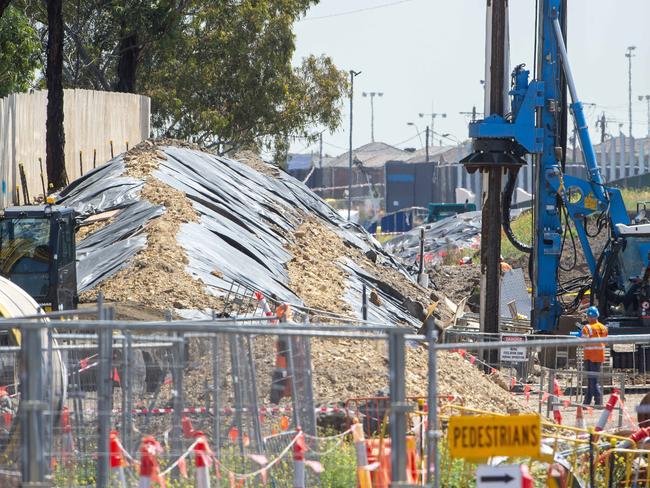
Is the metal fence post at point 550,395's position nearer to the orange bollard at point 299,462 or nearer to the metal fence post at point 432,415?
the orange bollard at point 299,462

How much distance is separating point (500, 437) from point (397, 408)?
568 mm

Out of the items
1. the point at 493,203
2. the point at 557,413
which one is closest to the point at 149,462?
the point at 557,413

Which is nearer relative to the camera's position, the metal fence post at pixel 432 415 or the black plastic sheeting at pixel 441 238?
the metal fence post at pixel 432 415

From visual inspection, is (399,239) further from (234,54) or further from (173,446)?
(173,446)

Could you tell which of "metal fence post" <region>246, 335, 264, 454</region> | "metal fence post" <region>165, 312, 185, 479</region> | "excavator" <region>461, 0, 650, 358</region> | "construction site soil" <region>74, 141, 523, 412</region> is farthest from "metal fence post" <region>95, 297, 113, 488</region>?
"excavator" <region>461, 0, 650, 358</region>

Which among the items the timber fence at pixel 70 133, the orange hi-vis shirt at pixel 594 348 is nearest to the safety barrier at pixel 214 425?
the orange hi-vis shirt at pixel 594 348

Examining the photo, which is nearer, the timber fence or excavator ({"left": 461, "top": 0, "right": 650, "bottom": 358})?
excavator ({"left": 461, "top": 0, "right": 650, "bottom": 358})

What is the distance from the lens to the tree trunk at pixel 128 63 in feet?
150

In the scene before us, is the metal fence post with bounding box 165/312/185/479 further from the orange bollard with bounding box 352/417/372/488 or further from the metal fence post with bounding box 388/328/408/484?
the metal fence post with bounding box 388/328/408/484

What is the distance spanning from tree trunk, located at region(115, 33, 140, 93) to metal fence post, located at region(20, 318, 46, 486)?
39.1 m

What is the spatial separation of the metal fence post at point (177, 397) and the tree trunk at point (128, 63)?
38.1 metres

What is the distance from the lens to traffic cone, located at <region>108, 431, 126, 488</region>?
812cm

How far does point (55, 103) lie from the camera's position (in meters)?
32.9

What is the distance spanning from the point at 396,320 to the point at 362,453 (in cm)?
1684
